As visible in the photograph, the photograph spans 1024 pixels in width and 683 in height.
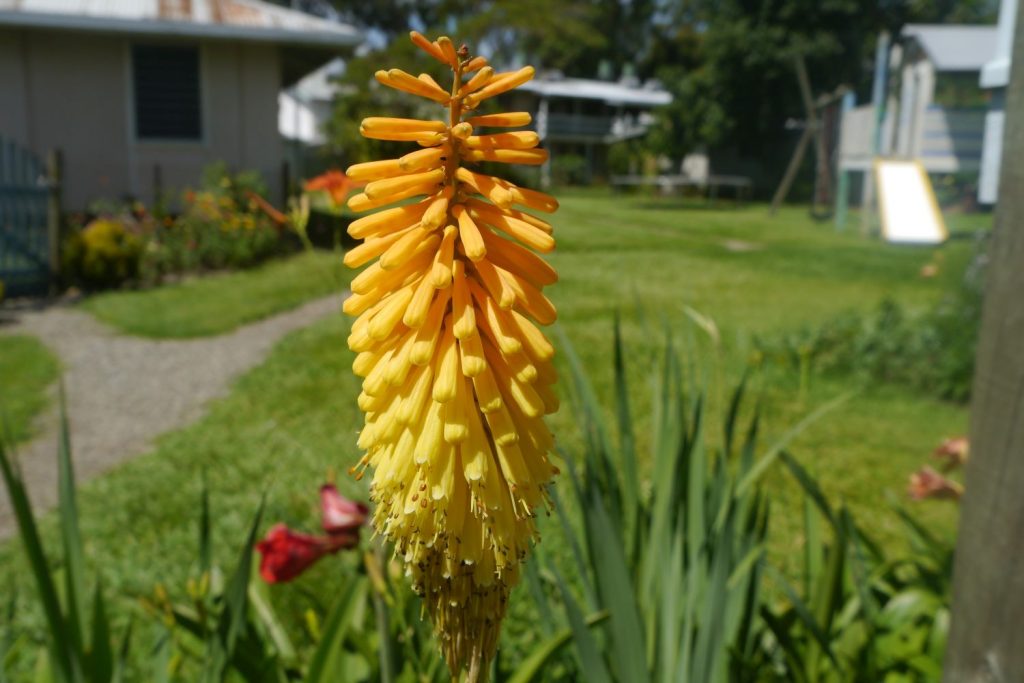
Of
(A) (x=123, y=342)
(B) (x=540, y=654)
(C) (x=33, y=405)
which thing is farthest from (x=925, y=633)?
(A) (x=123, y=342)

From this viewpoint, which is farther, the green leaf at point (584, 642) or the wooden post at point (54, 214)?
the wooden post at point (54, 214)

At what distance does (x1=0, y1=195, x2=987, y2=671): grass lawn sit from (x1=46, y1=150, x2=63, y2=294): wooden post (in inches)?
43.3

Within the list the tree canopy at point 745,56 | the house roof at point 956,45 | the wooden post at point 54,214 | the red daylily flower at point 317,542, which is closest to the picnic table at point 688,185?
the tree canopy at point 745,56

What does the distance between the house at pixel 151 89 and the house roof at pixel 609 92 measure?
61.0 feet

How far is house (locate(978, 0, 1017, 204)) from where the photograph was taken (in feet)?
12.5

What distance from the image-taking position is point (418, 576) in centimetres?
100

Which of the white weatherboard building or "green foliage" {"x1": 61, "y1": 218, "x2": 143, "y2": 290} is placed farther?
the white weatherboard building

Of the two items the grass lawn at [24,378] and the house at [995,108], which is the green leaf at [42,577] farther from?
the grass lawn at [24,378]

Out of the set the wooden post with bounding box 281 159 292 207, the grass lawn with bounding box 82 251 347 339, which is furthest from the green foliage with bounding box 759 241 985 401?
the wooden post with bounding box 281 159 292 207

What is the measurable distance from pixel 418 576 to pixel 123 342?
7.74 m

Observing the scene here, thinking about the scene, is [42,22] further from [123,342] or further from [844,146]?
[844,146]

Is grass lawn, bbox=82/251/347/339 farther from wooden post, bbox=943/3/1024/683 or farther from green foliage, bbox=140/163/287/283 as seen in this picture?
wooden post, bbox=943/3/1024/683

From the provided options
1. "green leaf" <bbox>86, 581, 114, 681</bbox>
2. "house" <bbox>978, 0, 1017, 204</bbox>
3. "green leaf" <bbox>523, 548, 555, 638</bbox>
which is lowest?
"green leaf" <bbox>86, 581, 114, 681</bbox>

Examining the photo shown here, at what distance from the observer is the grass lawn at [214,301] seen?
8367 millimetres
